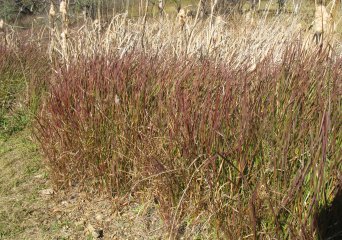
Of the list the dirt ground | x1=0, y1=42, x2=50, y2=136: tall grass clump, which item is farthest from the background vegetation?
x1=0, y1=42, x2=50, y2=136: tall grass clump

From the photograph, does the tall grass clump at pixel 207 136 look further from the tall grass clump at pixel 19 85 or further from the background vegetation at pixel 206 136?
the tall grass clump at pixel 19 85

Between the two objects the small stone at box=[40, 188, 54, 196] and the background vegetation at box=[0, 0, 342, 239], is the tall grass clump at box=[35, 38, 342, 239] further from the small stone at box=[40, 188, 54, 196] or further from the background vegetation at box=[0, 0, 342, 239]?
the small stone at box=[40, 188, 54, 196]

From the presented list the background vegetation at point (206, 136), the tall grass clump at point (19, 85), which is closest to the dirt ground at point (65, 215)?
the background vegetation at point (206, 136)

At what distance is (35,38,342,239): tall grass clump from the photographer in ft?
5.82

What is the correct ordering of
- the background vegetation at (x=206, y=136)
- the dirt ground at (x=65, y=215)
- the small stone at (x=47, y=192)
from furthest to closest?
the small stone at (x=47, y=192) < the dirt ground at (x=65, y=215) < the background vegetation at (x=206, y=136)

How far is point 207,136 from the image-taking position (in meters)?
2.21

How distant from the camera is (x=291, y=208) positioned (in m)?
1.77

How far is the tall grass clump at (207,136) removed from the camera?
5.82ft

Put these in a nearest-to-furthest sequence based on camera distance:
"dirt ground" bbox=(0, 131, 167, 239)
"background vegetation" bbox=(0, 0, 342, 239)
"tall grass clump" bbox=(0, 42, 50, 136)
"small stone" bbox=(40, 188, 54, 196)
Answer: "background vegetation" bbox=(0, 0, 342, 239)
"dirt ground" bbox=(0, 131, 167, 239)
"small stone" bbox=(40, 188, 54, 196)
"tall grass clump" bbox=(0, 42, 50, 136)

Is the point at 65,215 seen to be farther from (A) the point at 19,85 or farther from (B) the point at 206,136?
(A) the point at 19,85

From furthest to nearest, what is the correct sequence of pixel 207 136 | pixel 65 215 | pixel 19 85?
pixel 19 85, pixel 65 215, pixel 207 136

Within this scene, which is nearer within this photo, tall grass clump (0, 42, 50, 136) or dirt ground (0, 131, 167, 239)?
dirt ground (0, 131, 167, 239)

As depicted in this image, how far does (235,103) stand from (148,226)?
1017mm

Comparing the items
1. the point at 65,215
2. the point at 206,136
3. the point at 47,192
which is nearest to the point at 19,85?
the point at 47,192
